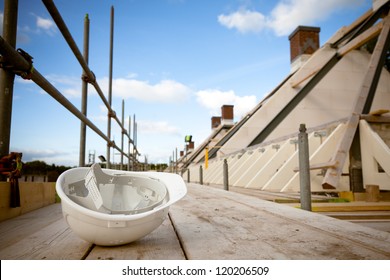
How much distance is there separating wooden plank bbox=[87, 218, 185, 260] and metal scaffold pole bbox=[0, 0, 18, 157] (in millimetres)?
981

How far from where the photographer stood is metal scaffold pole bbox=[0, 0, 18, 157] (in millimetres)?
1574

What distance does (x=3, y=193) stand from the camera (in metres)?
1.65

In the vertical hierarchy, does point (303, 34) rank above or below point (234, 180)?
above

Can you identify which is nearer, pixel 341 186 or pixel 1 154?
pixel 1 154

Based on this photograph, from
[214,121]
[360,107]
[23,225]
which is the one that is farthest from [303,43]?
[214,121]

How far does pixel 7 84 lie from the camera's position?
158 cm

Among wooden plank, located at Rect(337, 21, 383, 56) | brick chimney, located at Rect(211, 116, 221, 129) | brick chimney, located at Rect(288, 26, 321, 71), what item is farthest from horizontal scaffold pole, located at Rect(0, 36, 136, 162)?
brick chimney, located at Rect(211, 116, 221, 129)

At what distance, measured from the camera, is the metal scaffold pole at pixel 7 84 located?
5.16 ft

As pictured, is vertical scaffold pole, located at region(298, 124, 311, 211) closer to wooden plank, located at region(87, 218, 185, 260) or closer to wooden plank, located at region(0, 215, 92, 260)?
wooden plank, located at region(87, 218, 185, 260)

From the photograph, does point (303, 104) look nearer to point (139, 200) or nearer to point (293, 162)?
point (293, 162)

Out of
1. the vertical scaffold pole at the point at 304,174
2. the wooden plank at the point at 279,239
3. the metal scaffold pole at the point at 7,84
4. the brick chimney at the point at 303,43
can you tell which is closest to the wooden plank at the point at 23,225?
the metal scaffold pole at the point at 7,84

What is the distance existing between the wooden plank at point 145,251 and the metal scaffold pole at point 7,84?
981 millimetres

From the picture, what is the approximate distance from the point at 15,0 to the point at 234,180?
7.13 m
